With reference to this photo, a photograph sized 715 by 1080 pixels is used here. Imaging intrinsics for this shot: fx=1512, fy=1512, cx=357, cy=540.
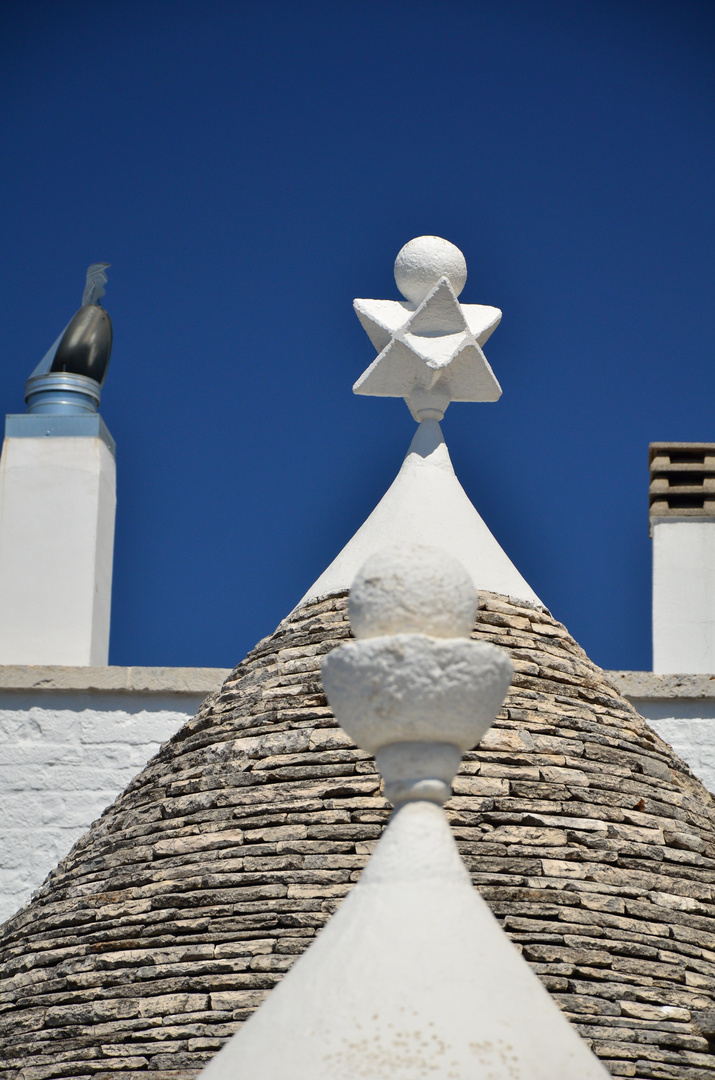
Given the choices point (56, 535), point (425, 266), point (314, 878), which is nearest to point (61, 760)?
point (56, 535)

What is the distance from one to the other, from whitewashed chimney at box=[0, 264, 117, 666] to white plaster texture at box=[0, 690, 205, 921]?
2.65 ft

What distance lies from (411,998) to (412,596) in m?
0.99

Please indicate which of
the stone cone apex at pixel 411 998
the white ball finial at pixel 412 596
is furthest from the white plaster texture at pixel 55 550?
the stone cone apex at pixel 411 998

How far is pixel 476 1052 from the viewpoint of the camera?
3.28 m

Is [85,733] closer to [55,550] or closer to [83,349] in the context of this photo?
[55,550]

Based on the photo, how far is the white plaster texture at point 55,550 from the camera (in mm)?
11969

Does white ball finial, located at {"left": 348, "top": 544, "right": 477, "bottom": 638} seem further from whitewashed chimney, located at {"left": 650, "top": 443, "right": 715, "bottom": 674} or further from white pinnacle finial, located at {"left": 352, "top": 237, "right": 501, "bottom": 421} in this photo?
whitewashed chimney, located at {"left": 650, "top": 443, "right": 715, "bottom": 674}

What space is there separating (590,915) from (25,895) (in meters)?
5.81

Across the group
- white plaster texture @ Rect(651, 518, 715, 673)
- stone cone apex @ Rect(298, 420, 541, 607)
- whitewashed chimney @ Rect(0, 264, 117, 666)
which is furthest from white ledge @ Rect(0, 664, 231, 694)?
white plaster texture @ Rect(651, 518, 715, 673)

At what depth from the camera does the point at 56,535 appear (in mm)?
12242

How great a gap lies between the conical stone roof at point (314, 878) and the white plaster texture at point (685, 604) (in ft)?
17.1

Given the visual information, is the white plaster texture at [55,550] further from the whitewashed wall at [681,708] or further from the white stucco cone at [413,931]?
the white stucco cone at [413,931]

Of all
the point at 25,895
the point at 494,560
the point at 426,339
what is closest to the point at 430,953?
the point at 494,560

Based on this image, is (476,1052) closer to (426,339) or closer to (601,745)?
(601,745)
